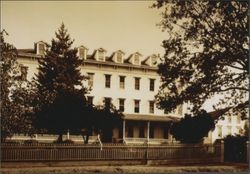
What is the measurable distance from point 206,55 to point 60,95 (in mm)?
5802

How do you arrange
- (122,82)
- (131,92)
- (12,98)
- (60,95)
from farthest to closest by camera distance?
(131,92)
(122,82)
(60,95)
(12,98)

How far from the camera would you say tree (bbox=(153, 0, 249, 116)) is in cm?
1213

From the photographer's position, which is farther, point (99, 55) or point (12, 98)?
point (99, 55)

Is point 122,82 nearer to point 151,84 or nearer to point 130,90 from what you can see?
point 130,90

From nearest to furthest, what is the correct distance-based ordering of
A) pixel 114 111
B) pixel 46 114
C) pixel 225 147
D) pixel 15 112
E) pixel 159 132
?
pixel 15 112 → pixel 46 114 → pixel 225 147 → pixel 114 111 → pixel 159 132

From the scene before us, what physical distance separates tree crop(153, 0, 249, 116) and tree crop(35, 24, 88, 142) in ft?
11.3

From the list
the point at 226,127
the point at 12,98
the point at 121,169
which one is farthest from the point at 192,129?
the point at 226,127

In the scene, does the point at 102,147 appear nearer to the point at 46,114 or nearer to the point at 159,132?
the point at 46,114

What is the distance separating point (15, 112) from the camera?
32.6ft

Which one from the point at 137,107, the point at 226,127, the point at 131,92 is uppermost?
the point at 131,92

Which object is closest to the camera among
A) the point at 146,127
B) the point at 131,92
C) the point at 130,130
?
the point at 130,130

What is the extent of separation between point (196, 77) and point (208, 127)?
4.06m

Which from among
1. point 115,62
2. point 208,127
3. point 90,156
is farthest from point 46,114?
point 115,62

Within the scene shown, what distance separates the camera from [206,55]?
12453mm
